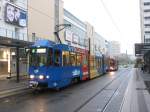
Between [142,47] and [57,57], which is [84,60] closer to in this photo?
[57,57]

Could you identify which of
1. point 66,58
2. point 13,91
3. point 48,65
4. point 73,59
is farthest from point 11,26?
point 48,65

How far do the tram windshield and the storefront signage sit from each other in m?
17.6

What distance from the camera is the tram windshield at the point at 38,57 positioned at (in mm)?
23875

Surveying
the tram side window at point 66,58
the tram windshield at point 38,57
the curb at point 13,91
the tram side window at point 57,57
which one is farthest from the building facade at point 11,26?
the tram windshield at point 38,57

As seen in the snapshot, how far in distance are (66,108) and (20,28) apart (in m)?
30.9

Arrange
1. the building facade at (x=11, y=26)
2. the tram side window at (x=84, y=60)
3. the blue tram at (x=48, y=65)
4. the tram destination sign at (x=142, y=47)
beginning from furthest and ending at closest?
the tram destination sign at (x=142, y=47)
the building facade at (x=11, y=26)
the tram side window at (x=84, y=60)
the blue tram at (x=48, y=65)

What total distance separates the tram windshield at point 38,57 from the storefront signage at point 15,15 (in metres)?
17.6

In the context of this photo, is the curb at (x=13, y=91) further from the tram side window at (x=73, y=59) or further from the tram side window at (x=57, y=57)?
the tram side window at (x=73, y=59)

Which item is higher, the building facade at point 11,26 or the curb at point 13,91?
the building facade at point 11,26

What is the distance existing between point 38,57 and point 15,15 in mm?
19908

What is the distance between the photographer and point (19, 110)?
15148 mm

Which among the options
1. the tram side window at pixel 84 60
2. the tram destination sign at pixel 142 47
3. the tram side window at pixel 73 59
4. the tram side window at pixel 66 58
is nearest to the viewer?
the tram side window at pixel 66 58

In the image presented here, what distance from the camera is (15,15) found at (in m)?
42.9

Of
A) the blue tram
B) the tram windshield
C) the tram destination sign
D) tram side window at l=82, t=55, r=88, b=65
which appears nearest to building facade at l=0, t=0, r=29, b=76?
tram side window at l=82, t=55, r=88, b=65
